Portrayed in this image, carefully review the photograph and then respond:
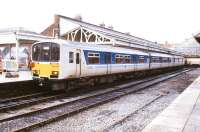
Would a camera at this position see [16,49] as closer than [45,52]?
No

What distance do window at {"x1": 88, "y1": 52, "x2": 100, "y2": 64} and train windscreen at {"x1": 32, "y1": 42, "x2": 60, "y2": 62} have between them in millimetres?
2906

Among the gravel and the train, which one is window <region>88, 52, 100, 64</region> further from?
the gravel

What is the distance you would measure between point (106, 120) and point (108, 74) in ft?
36.6

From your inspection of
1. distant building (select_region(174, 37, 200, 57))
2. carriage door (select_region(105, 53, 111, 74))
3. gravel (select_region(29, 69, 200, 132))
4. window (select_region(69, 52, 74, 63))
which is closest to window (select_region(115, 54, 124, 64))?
carriage door (select_region(105, 53, 111, 74))

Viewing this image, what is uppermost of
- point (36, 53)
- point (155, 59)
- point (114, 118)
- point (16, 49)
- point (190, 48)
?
point (190, 48)

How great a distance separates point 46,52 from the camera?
16281 mm

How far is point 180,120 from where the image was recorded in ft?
30.8

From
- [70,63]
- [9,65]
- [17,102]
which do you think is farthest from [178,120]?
[9,65]

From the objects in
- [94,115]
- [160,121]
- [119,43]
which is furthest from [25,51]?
[160,121]

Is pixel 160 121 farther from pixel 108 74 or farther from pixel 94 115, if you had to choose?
pixel 108 74

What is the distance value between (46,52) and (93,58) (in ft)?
11.6

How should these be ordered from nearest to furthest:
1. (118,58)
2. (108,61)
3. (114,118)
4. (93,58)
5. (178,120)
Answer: (178,120) → (114,118) → (93,58) → (108,61) → (118,58)

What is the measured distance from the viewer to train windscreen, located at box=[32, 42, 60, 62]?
15778 millimetres

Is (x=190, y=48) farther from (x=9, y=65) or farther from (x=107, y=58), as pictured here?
(x=9, y=65)
